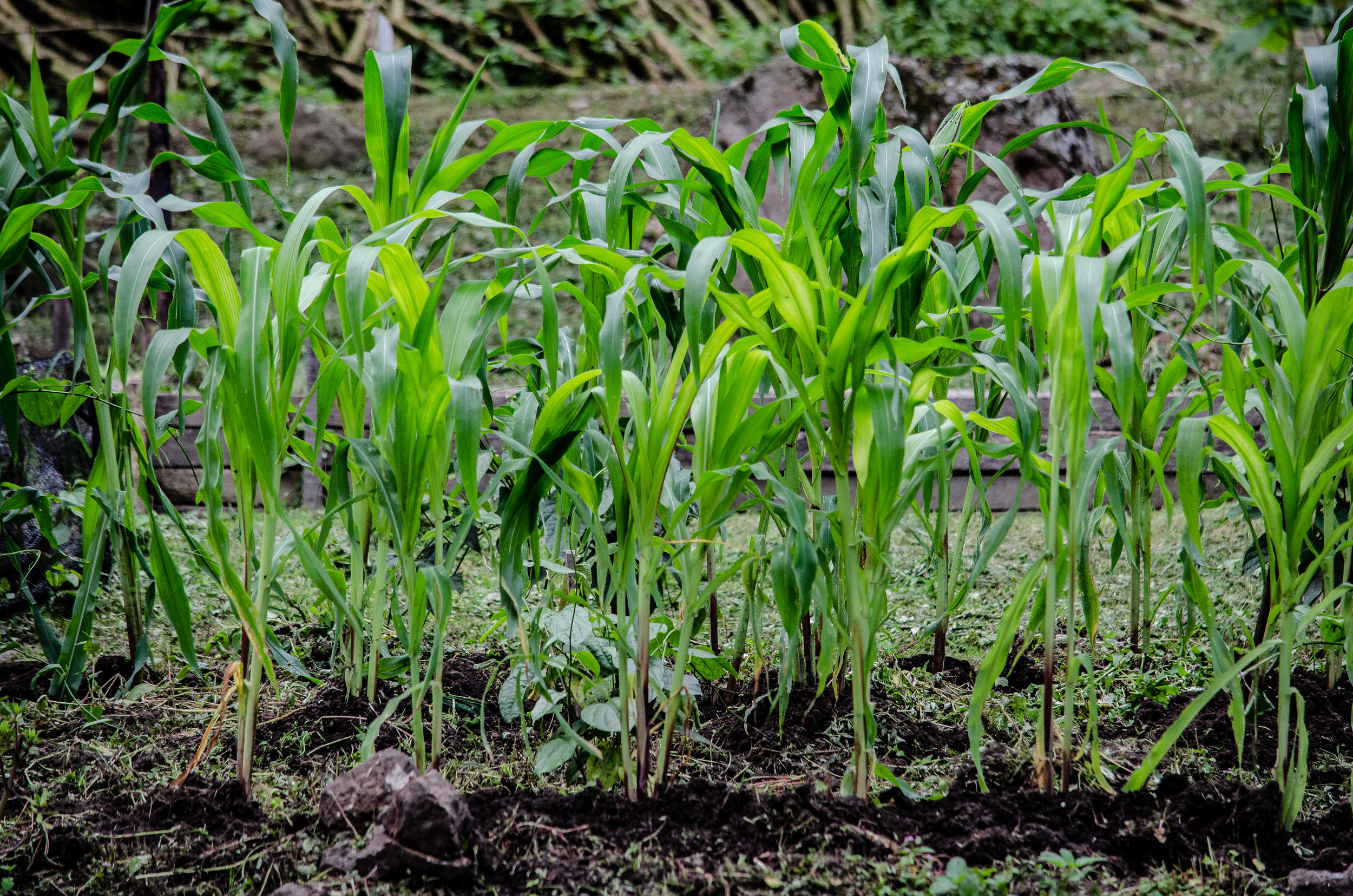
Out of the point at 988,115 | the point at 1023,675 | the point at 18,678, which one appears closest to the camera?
the point at 18,678

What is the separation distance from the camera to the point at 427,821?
37.6 inches

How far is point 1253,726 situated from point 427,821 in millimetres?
1213

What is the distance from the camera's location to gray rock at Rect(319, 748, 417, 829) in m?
1.03

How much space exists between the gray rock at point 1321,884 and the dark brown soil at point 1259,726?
1.02ft

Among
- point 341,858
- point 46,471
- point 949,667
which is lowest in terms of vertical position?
point 949,667

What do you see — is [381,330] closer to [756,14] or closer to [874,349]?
[874,349]

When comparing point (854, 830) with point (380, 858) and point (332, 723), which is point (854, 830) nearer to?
point (380, 858)

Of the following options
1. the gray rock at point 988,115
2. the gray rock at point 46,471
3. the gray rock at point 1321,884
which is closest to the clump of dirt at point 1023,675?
the gray rock at point 1321,884

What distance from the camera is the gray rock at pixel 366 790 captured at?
103 centimetres

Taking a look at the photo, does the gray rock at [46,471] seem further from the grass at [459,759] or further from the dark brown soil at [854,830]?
the dark brown soil at [854,830]

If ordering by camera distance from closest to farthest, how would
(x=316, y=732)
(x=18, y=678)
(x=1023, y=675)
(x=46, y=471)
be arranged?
(x=316, y=732)
(x=18, y=678)
(x=1023, y=675)
(x=46, y=471)

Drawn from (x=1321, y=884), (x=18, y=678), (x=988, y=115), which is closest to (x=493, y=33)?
(x=988, y=115)

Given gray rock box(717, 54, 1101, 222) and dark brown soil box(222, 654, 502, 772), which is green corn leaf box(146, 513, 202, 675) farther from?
gray rock box(717, 54, 1101, 222)

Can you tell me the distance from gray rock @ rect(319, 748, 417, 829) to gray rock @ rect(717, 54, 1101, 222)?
364 centimetres
